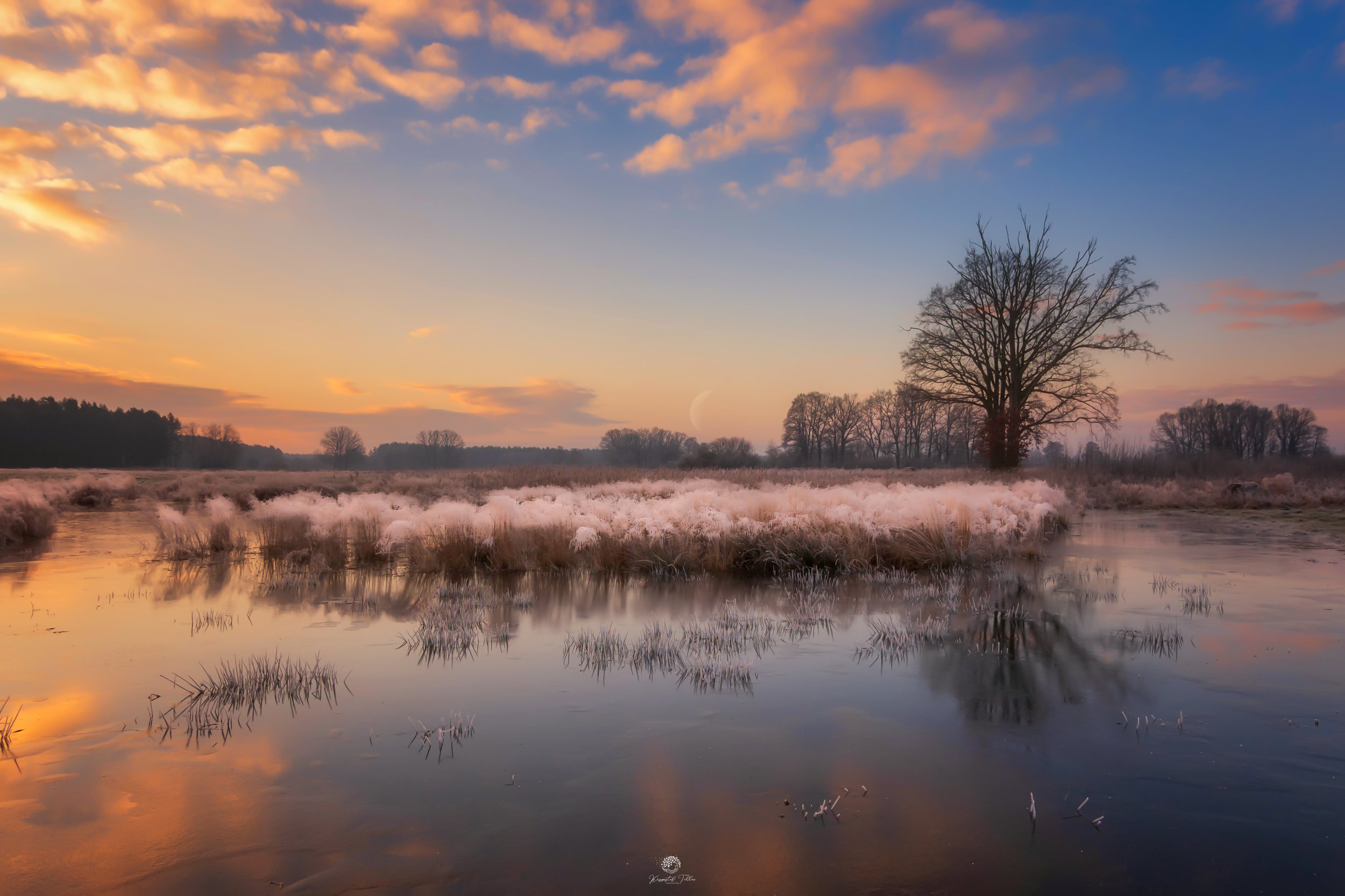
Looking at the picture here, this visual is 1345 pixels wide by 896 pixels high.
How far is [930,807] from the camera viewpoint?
3.28 metres

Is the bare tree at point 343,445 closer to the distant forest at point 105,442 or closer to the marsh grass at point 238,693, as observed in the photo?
the distant forest at point 105,442

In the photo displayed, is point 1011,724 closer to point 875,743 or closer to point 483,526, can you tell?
point 875,743

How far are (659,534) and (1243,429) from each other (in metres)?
66.2

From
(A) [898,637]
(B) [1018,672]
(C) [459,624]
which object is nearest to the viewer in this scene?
(B) [1018,672]

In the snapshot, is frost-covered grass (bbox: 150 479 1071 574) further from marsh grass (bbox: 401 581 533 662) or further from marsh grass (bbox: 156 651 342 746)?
marsh grass (bbox: 156 651 342 746)

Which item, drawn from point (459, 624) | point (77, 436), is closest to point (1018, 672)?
point (459, 624)

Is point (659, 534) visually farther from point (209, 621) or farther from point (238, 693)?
point (238, 693)

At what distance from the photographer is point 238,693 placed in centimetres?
498

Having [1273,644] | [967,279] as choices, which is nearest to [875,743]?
[1273,644]

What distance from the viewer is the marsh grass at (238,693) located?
4.40m

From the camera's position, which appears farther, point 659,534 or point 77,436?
point 77,436

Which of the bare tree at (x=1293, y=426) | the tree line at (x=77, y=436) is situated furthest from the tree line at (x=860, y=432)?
the tree line at (x=77, y=436)

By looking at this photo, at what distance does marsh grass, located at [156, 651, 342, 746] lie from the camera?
173 inches

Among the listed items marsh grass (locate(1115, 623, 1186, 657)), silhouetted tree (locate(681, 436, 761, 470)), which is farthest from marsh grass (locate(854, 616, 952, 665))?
silhouetted tree (locate(681, 436, 761, 470))
